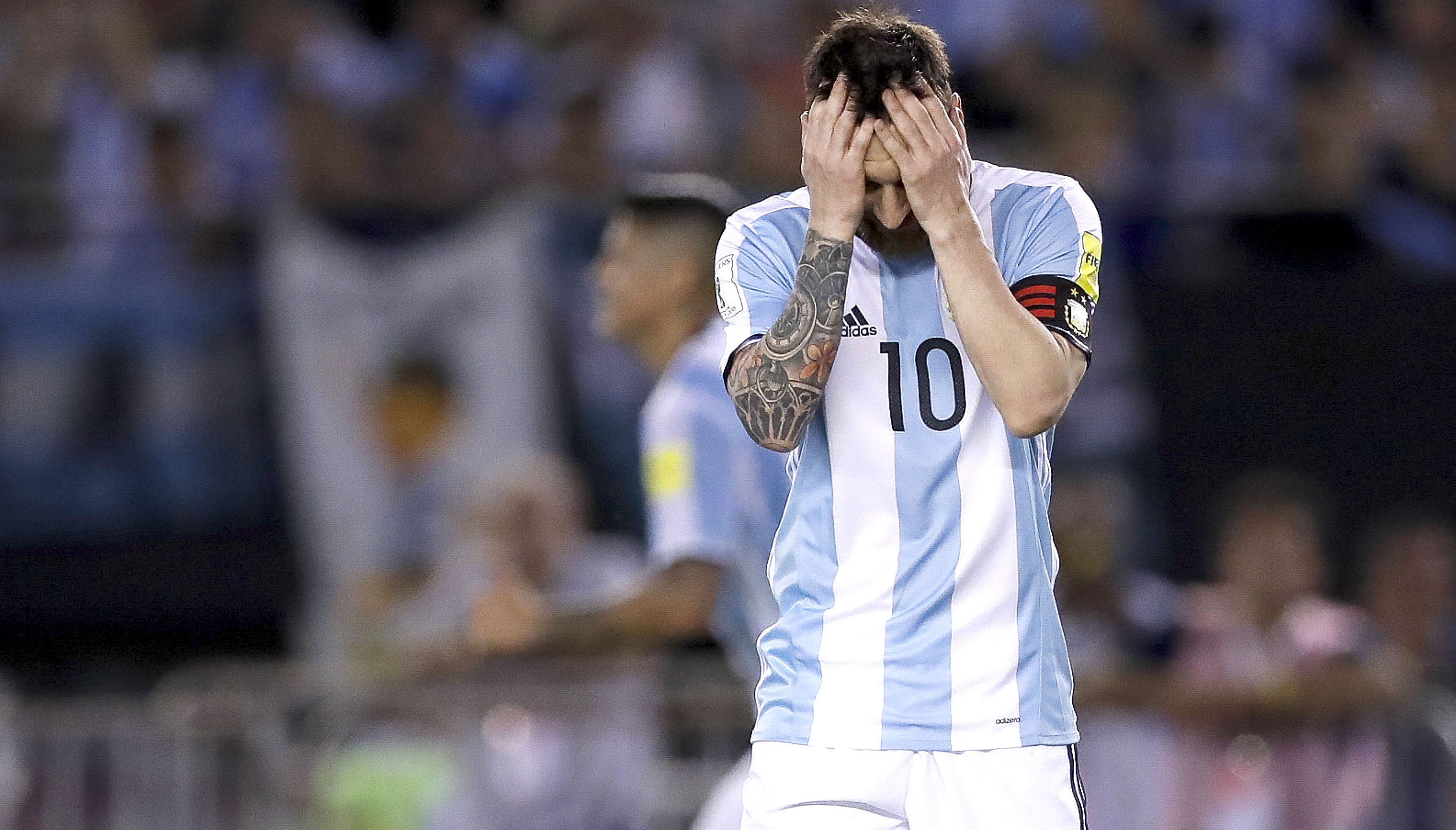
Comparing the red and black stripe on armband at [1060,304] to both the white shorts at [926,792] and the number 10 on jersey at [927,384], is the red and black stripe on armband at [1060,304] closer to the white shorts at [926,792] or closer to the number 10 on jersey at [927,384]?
the number 10 on jersey at [927,384]

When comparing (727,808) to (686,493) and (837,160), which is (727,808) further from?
(837,160)

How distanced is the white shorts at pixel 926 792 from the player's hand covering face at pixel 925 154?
95 centimetres

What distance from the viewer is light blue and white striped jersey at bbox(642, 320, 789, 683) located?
5449 millimetres

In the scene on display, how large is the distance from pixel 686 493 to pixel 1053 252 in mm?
1888

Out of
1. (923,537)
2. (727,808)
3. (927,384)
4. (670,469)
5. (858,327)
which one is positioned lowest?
(727,808)

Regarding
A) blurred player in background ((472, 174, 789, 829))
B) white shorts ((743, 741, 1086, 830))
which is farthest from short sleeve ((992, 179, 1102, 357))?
blurred player in background ((472, 174, 789, 829))

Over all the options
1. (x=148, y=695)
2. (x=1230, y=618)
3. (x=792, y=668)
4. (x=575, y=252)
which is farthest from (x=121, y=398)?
(x=792, y=668)

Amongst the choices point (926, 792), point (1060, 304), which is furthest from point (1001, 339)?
point (926, 792)

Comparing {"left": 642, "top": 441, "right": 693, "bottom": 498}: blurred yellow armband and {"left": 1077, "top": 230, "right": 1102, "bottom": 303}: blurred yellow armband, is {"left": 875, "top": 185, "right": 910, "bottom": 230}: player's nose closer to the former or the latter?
{"left": 1077, "top": 230, "right": 1102, "bottom": 303}: blurred yellow armband

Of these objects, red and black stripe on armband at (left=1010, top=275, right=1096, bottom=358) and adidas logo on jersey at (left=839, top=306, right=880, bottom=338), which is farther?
adidas logo on jersey at (left=839, top=306, right=880, bottom=338)

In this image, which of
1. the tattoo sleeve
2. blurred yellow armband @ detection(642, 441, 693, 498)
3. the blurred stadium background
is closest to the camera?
the tattoo sleeve

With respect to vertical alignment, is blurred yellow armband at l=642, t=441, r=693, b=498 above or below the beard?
below

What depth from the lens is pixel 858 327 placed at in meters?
3.82

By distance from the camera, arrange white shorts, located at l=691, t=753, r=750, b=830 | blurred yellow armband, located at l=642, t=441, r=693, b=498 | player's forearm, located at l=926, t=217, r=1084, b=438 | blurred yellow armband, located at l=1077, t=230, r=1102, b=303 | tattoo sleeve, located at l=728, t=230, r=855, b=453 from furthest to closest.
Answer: blurred yellow armband, located at l=642, t=441, r=693, b=498
white shorts, located at l=691, t=753, r=750, b=830
blurred yellow armband, located at l=1077, t=230, r=1102, b=303
tattoo sleeve, located at l=728, t=230, r=855, b=453
player's forearm, located at l=926, t=217, r=1084, b=438
